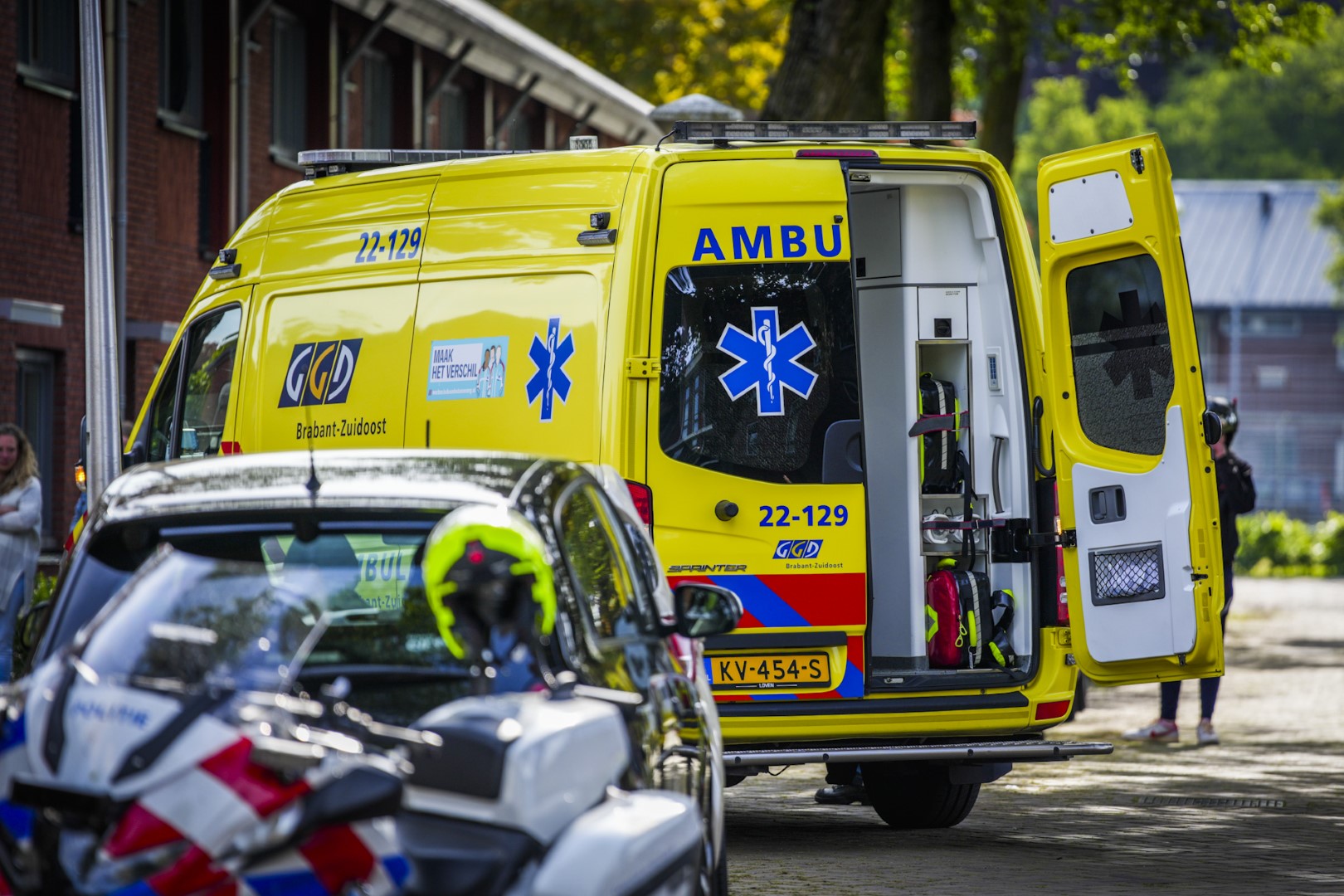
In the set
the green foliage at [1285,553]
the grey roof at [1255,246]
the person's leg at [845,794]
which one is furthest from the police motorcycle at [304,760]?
the grey roof at [1255,246]

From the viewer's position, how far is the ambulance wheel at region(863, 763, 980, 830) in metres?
10.1

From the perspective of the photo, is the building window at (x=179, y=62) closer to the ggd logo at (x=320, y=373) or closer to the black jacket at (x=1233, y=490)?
the black jacket at (x=1233, y=490)

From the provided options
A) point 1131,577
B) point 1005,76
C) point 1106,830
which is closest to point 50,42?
point 1005,76

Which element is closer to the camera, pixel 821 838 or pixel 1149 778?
pixel 821 838

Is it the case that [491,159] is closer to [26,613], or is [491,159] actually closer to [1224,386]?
[26,613]

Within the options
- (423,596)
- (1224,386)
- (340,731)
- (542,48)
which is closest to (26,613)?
(423,596)

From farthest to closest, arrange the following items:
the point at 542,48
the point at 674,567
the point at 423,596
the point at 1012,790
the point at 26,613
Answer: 1. the point at 542,48
2. the point at 1012,790
3. the point at 674,567
4. the point at 26,613
5. the point at 423,596

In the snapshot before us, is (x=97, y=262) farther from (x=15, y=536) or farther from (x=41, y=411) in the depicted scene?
(x=41, y=411)

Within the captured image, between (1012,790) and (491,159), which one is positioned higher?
(491,159)

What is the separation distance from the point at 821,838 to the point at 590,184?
3.08 meters

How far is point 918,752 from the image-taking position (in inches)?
336

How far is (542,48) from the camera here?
2888 cm

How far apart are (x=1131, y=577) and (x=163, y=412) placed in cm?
445

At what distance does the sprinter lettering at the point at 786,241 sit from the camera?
860 cm
